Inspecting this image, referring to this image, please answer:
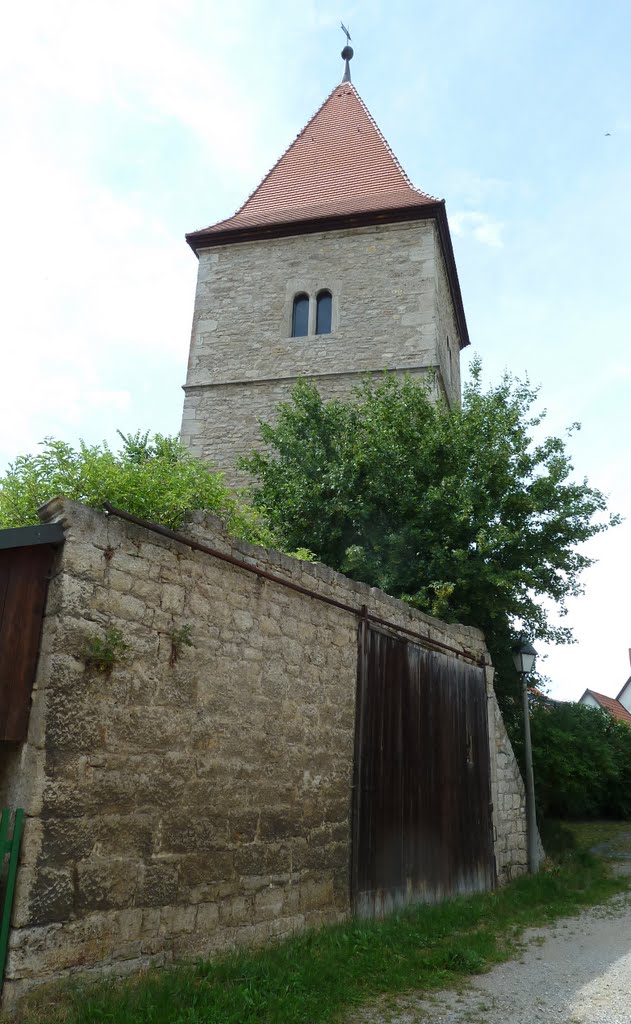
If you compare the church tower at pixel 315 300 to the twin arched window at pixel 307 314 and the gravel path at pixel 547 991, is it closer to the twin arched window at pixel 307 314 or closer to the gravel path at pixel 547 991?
the twin arched window at pixel 307 314

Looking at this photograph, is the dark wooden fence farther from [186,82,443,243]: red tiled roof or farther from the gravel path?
[186,82,443,243]: red tiled roof

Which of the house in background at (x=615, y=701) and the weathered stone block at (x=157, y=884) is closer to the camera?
the weathered stone block at (x=157, y=884)

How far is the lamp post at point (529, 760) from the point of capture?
9.28 m

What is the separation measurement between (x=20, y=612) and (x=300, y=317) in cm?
1407

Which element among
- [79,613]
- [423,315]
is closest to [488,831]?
[79,613]

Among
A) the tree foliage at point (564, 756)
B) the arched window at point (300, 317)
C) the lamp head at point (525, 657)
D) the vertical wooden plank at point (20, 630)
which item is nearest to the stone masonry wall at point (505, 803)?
the lamp head at point (525, 657)

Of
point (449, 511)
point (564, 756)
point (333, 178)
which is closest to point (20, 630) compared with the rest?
point (449, 511)

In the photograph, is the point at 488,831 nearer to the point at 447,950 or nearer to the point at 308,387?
the point at 447,950

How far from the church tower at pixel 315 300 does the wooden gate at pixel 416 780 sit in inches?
335

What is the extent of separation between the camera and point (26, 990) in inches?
138

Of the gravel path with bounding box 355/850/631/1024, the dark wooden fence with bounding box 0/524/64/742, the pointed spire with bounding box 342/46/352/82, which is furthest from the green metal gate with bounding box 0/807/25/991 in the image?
the pointed spire with bounding box 342/46/352/82

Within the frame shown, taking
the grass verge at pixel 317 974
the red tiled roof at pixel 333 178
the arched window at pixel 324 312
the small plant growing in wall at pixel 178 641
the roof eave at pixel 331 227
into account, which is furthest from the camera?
the red tiled roof at pixel 333 178

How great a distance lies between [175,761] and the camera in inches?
180

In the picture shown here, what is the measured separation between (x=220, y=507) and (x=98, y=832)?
3.97m
